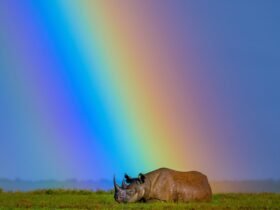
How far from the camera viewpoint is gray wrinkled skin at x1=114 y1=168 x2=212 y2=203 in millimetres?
26922

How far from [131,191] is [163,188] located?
150 cm

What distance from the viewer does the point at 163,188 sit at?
89.6 feet

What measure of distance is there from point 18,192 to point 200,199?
1021cm

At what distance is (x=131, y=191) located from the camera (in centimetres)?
2684

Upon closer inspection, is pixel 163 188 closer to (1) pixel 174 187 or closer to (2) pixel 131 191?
(1) pixel 174 187

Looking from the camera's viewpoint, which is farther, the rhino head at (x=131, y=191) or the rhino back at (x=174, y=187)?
the rhino back at (x=174, y=187)

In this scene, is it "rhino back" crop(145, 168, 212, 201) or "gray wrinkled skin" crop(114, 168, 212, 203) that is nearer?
"gray wrinkled skin" crop(114, 168, 212, 203)

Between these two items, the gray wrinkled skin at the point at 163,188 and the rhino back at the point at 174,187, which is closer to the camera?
the gray wrinkled skin at the point at 163,188

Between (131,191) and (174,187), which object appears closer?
(131,191)

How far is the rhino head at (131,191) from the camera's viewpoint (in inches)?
1041

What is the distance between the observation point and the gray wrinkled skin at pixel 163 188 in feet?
88.3

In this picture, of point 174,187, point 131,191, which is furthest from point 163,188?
point 131,191

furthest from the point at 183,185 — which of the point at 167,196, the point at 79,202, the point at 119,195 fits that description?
the point at 79,202

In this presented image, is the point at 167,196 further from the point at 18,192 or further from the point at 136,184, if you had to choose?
the point at 18,192
